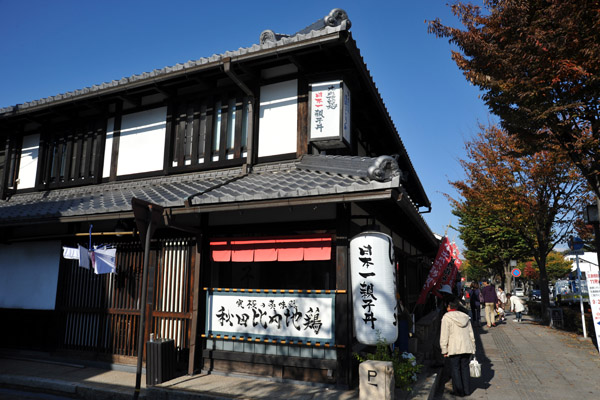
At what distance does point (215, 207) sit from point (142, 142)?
5.04 metres

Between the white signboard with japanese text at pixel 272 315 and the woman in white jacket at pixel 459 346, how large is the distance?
2.77 m

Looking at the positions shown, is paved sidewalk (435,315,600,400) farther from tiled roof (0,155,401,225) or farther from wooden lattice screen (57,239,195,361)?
wooden lattice screen (57,239,195,361)

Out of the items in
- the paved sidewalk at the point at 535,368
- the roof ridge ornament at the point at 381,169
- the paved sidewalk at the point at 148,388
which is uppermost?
the roof ridge ornament at the point at 381,169

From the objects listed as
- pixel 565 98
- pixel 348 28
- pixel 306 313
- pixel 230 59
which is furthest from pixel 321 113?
pixel 565 98

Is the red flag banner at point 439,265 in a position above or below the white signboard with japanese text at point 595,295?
above

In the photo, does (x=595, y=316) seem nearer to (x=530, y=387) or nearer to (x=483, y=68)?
(x=530, y=387)

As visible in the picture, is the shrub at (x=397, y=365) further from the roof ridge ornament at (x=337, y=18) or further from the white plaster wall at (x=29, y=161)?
the white plaster wall at (x=29, y=161)

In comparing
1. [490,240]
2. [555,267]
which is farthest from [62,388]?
[555,267]

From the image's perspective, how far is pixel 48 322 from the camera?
1044 cm

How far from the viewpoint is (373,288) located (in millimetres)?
7098

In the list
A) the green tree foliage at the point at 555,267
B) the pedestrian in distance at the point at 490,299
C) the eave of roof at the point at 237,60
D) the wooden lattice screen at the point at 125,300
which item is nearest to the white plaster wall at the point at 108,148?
the eave of roof at the point at 237,60

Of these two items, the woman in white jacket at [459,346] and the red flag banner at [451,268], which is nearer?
the woman in white jacket at [459,346]

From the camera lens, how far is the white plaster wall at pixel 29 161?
1301 cm

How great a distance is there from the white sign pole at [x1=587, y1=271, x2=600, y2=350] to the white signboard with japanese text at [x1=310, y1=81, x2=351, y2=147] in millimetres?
10355
